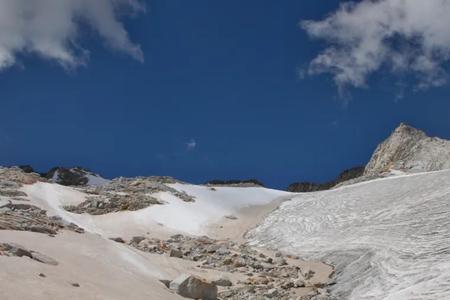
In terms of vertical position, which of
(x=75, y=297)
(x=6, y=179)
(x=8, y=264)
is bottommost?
(x=75, y=297)

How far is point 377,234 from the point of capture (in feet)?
93.2

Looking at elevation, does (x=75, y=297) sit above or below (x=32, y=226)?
below

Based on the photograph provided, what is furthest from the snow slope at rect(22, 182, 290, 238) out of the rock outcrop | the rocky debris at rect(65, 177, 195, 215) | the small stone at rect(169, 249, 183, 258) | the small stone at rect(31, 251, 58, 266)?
the rock outcrop

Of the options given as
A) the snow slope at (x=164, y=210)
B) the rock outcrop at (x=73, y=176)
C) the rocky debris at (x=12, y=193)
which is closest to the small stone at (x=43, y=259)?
the snow slope at (x=164, y=210)

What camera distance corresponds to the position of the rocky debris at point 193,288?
1836cm

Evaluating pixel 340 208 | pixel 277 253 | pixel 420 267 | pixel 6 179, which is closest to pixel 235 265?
pixel 277 253

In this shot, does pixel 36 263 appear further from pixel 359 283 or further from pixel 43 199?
pixel 43 199

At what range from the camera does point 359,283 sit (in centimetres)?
2045

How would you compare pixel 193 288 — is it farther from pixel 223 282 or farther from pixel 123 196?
pixel 123 196

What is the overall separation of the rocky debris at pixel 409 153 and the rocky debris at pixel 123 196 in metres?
25.2

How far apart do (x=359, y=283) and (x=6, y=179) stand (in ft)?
110

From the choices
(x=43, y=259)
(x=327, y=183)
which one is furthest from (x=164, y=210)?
(x=327, y=183)

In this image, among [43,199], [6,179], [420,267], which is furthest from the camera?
[6,179]

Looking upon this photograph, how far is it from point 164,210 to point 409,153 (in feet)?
162
